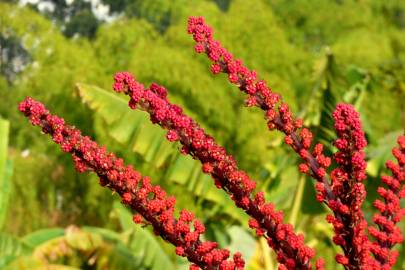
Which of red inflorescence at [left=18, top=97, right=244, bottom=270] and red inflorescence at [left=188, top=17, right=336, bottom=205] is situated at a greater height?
red inflorescence at [left=188, top=17, right=336, bottom=205]

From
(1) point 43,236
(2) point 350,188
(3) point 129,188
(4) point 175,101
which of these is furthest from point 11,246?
(2) point 350,188

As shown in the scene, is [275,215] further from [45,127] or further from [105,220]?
[105,220]

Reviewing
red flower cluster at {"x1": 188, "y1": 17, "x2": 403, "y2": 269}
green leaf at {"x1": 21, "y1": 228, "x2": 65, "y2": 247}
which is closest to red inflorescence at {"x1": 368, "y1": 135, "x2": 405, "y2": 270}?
red flower cluster at {"x1": 188, "y1": 17, "x2": 403, "y2": 269}

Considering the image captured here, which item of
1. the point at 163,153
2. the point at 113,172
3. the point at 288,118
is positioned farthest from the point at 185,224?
the point at 163,153

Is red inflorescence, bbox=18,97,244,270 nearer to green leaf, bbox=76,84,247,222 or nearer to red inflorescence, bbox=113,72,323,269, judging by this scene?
red inflorescence, bbox=113,72,323,269

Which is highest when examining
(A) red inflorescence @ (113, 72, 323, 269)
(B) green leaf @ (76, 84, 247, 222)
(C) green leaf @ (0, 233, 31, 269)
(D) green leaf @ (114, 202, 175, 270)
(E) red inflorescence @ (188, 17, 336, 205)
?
(B) green leaf @ (76, 84, 247, 222)

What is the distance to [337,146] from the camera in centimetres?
167

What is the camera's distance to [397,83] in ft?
39.5

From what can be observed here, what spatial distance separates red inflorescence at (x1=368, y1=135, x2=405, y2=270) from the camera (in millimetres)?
1827

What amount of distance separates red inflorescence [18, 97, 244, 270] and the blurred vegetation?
3.97m

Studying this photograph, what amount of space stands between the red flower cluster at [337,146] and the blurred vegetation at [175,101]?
159 inches

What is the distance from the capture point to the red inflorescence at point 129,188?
5.47 ft

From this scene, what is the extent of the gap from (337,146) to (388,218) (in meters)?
0.30

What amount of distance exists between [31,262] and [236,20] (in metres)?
10.1
